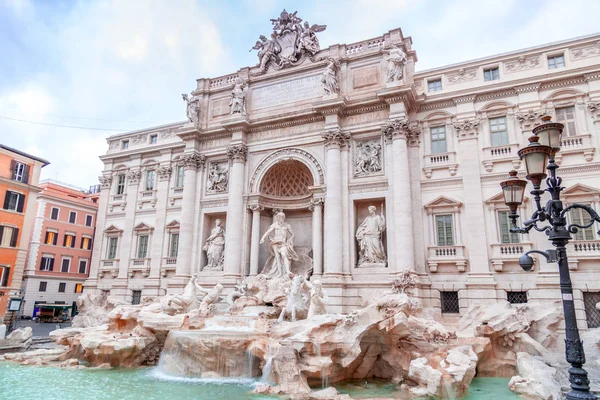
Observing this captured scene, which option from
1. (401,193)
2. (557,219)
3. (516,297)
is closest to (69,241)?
(401,193)

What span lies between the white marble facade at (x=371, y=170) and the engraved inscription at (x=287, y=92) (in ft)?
0.21

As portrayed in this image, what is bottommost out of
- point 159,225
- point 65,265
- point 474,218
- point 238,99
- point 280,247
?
point 65,265

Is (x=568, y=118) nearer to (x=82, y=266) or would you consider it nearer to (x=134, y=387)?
(x=134, y=387)

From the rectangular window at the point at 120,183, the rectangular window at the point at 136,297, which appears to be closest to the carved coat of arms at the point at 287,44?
the rectangular window at the point at 120,183

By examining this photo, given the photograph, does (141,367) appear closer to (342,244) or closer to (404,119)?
(342,244)

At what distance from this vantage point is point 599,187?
51.5 ft

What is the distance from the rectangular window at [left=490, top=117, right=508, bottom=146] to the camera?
58.4 ft

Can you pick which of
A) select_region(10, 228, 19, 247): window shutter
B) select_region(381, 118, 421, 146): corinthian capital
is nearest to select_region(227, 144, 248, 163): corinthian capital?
select_region(381, 118, 421, 146): corinthian capital

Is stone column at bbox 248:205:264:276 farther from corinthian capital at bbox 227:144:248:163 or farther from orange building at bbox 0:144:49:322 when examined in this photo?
orange building at bbox 0:144:49:322

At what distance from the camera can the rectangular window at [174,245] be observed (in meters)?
23.5

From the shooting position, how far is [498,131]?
58.9ft

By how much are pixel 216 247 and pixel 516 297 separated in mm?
14101

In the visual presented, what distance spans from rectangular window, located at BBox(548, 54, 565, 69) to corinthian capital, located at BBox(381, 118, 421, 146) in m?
6.01

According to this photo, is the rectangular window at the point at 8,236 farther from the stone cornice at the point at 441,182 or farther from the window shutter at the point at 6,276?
the stone cornice at the point at 441,182
